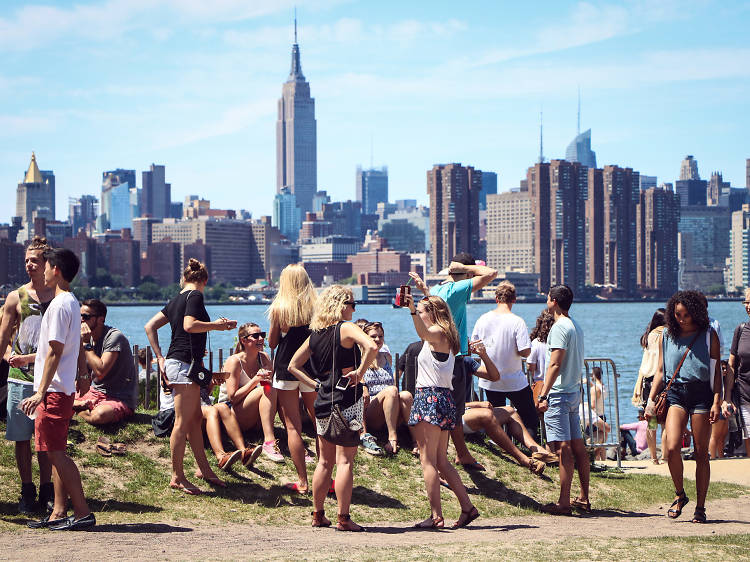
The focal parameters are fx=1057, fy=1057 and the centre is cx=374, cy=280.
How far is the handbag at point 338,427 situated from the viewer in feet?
27.3

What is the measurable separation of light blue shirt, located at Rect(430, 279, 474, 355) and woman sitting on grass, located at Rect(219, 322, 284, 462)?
5.98 ft

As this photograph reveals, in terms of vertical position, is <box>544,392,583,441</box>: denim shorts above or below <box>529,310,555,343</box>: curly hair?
Answer: below

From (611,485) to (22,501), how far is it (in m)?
5.76

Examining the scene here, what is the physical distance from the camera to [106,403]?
10.1 metres

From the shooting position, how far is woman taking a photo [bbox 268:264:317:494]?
9211 mm

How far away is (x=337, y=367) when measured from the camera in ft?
27.6

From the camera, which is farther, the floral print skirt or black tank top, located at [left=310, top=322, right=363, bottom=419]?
the floral print skirt

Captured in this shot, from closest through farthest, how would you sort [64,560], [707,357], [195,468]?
[64,560] → [707,357] → [195,468]

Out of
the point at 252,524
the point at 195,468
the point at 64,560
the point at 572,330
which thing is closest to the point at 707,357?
the point at 572,330

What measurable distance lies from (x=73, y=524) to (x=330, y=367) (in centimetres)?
227

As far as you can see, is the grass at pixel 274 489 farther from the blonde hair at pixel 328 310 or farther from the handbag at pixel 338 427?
the blonde hair at pixel 328 310

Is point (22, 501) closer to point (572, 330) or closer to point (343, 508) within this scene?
point (343, 508)

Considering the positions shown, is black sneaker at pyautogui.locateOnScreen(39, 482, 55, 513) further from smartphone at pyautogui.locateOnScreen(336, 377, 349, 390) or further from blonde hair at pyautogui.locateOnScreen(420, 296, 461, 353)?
blonde hair at pyautogui.locateOnScreen(420, 296, 461, 353)

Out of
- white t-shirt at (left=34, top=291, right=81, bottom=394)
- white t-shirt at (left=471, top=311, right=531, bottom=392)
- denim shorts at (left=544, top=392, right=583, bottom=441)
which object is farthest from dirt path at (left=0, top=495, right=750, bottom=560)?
white t-shirt at (left=471, top=311, right=531, bottom=392)
